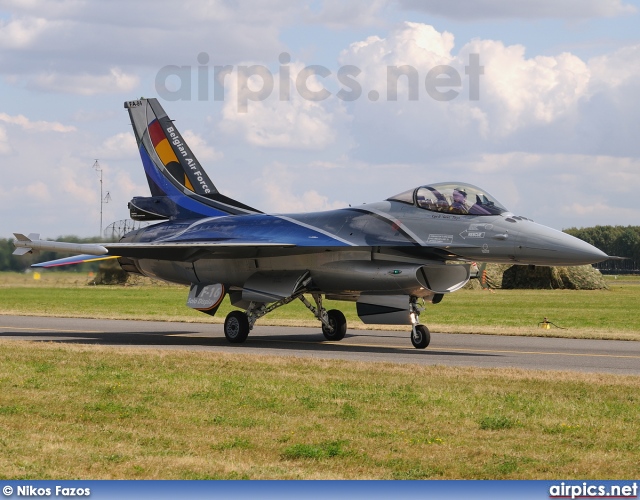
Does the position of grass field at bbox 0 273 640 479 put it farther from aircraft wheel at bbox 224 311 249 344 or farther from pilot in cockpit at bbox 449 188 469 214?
pilot in cockpit at bbox 449 188 469 214

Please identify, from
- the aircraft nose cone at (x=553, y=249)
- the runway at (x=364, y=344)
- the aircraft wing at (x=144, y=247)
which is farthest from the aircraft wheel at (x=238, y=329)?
the aircraft nose cone at (x=553, y=249)

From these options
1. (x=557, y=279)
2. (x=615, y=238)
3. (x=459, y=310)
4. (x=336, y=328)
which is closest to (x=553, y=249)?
(x=336, y=328)

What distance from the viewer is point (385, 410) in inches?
425

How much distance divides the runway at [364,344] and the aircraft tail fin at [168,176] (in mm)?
3151

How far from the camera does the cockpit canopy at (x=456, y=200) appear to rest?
58.4 ft

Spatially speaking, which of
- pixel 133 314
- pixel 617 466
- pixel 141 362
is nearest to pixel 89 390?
pixel 141 362

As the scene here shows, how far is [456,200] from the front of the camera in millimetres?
17969

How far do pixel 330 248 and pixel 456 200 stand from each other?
9.82ft

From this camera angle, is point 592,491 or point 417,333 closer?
point 592,491

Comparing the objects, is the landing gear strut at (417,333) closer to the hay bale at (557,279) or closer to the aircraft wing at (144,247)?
the aircraft wing at (144,247)

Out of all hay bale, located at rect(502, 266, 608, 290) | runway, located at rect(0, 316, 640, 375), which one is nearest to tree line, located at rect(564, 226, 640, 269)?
hay bale, located at rect(502, 266, 608, 290)

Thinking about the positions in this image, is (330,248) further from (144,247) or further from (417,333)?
(144,247)

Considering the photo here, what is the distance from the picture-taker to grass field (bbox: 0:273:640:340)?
26036mm

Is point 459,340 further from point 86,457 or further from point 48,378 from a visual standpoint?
point 86,457
